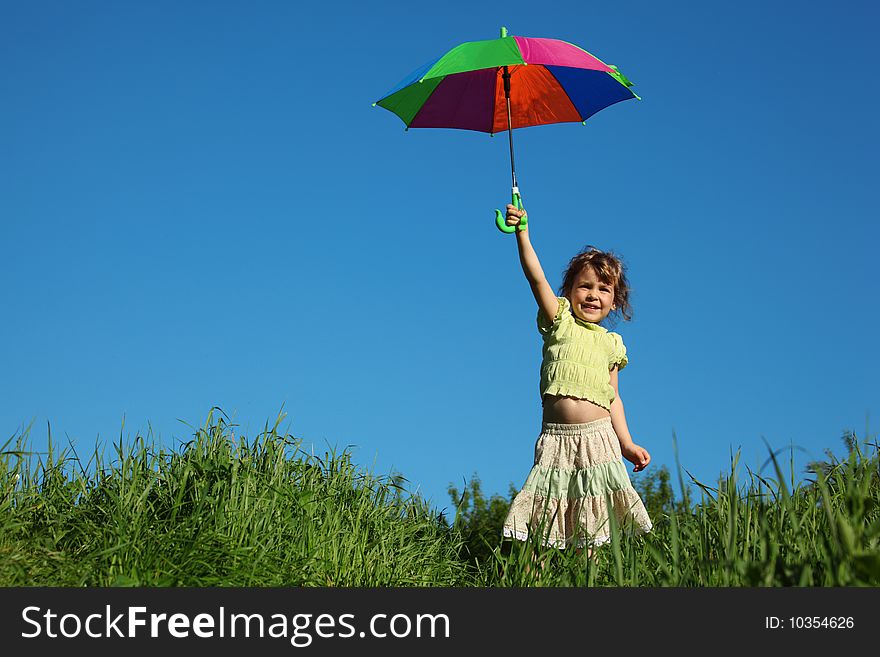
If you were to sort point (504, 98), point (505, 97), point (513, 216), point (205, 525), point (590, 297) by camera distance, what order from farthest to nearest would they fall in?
point (504, 98) → point (505, 97) → point (590, 297) → point (513, 216) → point (205, 525)

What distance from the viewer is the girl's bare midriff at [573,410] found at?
5.37 meters

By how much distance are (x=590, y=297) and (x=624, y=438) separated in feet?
3.17

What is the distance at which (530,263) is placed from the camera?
5191mm

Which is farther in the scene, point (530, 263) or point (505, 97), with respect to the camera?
point (505, 97)

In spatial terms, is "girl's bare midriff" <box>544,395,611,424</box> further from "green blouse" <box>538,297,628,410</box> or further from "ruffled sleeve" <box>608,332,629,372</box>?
"ruffled sleeve" <box>608,332,629,372</box>

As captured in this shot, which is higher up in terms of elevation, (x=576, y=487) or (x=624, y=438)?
(x=624, y=438)

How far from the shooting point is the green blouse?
5.36 metres

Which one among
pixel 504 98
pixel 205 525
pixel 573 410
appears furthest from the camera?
pixel 504 98

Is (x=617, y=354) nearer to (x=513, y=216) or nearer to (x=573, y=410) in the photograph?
(x=573, y=410)

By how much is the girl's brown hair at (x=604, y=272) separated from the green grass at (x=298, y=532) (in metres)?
1.52

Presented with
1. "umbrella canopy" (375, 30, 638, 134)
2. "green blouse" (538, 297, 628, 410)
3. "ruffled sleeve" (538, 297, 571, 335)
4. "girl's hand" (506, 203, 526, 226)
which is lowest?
"green blouse" (538, 297, 628, 410)

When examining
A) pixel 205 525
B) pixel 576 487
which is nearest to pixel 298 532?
pixel 205 525

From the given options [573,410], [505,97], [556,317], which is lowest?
[573,410]

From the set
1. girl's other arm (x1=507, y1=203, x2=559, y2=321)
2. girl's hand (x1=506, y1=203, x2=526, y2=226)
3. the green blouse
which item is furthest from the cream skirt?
girl's hand (x1=506, y1=203, x2=526, y2=226)
